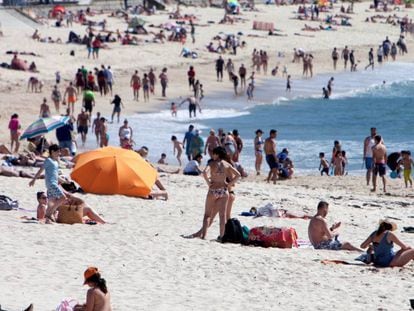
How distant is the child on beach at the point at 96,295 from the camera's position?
10094mm

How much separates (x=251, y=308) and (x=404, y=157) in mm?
10394

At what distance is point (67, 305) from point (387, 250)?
4145mm

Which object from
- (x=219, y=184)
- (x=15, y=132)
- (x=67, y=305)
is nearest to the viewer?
(x=67, y=305)

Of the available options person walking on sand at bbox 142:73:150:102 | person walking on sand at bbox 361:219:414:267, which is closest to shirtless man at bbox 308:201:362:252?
person walking on sand at bbox 361:219:414:267

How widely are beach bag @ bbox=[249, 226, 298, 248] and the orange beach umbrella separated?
3199mm

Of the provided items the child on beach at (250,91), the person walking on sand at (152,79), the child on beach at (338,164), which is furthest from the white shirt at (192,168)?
the child on beach at (250,91)

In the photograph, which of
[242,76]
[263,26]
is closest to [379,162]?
[242,76]

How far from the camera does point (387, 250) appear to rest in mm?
12992

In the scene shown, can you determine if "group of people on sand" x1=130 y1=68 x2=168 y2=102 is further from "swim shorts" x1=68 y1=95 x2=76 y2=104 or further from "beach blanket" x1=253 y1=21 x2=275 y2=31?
"beach blanket" x1=253 y1=21 x2=275 y2=31

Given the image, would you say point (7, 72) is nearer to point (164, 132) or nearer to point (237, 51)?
point (164, 132)

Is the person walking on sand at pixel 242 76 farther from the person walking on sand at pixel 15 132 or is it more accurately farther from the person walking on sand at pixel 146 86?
the person walking on sand at pixel 15 132

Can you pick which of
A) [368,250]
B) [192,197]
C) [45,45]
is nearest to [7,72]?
[45,45]

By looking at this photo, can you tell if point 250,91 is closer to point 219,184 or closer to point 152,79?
point 152,79

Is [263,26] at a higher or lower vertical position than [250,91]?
higher
